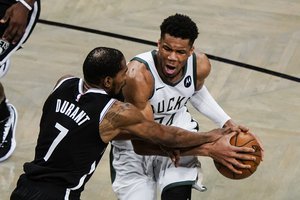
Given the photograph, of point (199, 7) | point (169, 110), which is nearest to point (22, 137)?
point (169, 110)

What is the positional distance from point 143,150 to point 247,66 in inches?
115

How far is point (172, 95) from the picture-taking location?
15.4ft

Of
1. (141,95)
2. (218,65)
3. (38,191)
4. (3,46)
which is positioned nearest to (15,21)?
(3,46)

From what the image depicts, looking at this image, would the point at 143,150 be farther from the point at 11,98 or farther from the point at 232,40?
the point at 232,40

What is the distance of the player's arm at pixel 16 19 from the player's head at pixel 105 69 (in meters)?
1.28

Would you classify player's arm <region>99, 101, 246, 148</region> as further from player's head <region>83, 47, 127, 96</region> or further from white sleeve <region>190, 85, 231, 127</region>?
white sleeve <region>190, 85, 231, 127</region>

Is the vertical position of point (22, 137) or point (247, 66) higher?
point (247, 66)

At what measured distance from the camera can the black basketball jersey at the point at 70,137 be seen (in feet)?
12.8

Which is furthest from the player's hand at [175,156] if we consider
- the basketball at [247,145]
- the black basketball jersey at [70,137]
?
the black basketball jersey at [70,137]

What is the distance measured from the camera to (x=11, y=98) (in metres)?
6.64

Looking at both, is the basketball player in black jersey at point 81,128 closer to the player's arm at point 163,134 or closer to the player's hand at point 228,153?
the player's arm at point 163,134

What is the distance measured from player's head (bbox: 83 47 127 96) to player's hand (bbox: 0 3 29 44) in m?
1.27

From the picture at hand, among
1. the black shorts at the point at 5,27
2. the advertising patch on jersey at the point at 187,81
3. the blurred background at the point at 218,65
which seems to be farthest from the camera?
the blurred background at the point at 218,65

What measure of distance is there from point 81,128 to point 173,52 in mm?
857
